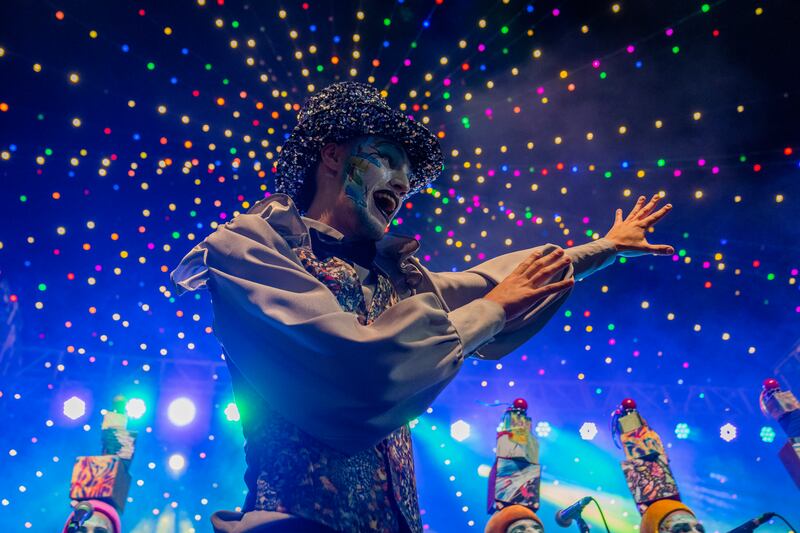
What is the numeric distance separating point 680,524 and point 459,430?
5.99 metres

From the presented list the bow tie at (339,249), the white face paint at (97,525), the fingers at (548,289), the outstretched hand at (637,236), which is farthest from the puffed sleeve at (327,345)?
the white face paint at (97,525)

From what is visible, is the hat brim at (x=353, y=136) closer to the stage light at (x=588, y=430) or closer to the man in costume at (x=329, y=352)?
the man in costume at (x=329, y=352)

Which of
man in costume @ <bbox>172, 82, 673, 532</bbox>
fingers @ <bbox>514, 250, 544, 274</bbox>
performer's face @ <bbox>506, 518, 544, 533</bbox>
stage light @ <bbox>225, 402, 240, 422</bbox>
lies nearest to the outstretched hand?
man in costume @ <bbox>172, 82, 673, 532</bbox>

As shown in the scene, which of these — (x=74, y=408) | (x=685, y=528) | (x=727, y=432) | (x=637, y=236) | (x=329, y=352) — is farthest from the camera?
(x=727, y=432)

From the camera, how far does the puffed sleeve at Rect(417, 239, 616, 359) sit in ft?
5.20

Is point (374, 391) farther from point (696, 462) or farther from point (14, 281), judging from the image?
point (696, 462)

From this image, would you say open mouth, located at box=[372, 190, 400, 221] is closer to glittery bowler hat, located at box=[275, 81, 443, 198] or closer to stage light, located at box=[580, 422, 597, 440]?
glittery bowler hat, located at box=[275, 81, 443, 198]

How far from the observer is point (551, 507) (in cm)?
825

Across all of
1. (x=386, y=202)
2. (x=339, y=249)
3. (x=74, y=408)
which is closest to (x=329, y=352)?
(x=339, y=249)

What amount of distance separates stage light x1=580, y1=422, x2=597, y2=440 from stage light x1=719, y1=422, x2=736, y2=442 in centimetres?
232

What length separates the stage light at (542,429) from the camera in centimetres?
861

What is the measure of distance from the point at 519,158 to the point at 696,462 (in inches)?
276

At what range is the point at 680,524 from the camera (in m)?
2.58

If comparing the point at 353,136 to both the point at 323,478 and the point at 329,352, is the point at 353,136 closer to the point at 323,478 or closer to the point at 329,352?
the point at 329,352
